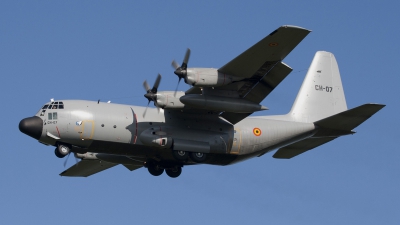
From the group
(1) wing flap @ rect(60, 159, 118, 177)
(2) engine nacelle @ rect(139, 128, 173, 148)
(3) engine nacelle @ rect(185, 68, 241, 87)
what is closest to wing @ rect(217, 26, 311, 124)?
(3) engine nacelle @ rect(185, 68, 241, 87)

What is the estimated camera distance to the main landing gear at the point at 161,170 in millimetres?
26548

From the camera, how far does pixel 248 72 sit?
23688 millimetres

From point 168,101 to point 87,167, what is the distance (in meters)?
6.76

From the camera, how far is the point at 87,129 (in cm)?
2408

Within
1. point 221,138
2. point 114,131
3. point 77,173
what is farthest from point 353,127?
point 77,173

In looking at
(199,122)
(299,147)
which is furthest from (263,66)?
(299,147)

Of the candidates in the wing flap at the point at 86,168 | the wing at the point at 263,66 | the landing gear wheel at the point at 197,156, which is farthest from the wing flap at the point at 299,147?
the wing flap at the point at 86,168

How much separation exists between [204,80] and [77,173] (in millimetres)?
8890

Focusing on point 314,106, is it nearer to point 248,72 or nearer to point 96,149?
point 248,72

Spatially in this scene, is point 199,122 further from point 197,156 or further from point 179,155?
point 179,155

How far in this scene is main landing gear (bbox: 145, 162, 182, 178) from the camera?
87.1 feet

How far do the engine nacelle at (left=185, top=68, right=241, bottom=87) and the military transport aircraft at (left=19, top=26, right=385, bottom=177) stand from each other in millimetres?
31

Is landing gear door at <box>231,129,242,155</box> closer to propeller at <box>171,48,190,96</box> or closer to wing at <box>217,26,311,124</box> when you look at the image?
wing at <box>217,26,311,124</box>

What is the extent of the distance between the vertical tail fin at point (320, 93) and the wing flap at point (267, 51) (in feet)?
14.0
